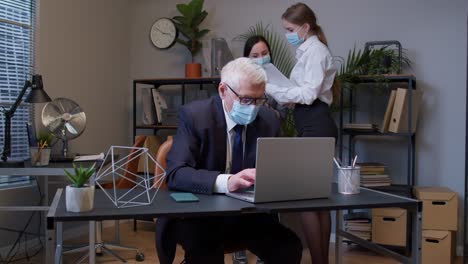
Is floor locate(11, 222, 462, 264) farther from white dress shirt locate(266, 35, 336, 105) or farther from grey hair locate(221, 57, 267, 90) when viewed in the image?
grey hair locate(221, 57, 267, 90)

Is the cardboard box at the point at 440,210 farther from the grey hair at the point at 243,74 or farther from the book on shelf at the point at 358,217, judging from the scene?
the grey hair at the point at 243,74

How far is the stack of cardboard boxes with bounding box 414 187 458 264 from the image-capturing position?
10.7 feet

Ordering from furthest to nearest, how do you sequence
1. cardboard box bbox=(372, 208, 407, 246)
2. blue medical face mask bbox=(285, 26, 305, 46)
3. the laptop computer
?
cardboard box bbox=(372, 208, 407, 246), blue medical face mask bbox=(285, 26, 305, 46), the laptop computer

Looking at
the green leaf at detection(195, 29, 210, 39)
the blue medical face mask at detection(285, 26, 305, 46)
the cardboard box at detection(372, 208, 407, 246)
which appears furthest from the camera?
the green leaf at detection(195, 29, 210, 39)

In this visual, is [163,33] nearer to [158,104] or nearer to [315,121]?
[158,104]

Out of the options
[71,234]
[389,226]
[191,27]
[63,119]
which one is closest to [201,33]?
[191,27]

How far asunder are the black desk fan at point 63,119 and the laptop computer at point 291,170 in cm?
198

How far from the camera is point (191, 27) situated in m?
4.21

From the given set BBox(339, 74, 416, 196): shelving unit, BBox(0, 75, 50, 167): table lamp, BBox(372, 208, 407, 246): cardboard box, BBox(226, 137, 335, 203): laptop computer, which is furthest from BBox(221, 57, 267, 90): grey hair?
BBox(372, 208, 407, 246): cardboard box

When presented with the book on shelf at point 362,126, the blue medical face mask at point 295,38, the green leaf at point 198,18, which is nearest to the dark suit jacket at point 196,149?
the blue medical face mask at point 295,38

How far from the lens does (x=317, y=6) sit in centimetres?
405

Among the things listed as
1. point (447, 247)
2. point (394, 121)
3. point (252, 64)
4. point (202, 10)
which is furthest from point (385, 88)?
point (252, 64)

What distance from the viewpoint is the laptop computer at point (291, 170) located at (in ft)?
5.02

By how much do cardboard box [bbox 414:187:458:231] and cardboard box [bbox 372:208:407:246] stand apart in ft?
0.53
